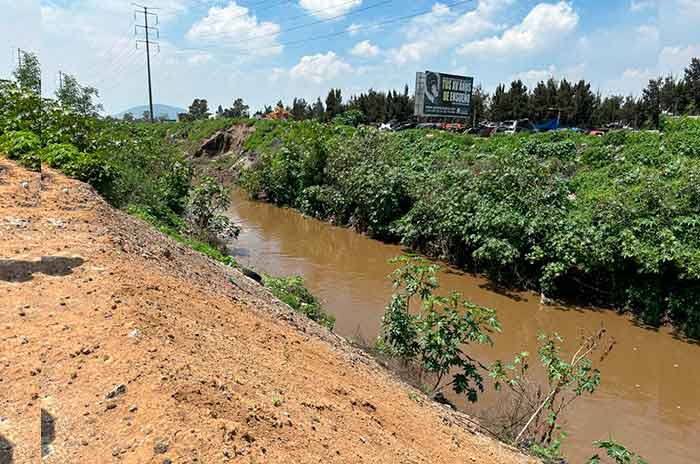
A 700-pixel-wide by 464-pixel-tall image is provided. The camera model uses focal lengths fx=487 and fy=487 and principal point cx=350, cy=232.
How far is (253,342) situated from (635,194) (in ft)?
35.4

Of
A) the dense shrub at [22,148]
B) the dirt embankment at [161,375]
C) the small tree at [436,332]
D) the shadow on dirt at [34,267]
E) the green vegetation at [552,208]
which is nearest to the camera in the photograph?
the dirt embankment at [161,375]

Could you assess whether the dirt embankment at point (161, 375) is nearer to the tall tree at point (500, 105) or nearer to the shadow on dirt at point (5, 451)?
the shadow on dirt at point (5, 451)

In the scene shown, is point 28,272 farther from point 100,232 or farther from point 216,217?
point 216,217

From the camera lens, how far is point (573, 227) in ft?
40.1

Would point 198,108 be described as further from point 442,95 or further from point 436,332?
point 436,332

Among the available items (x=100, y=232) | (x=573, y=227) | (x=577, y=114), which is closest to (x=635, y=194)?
(x=573, y=227)

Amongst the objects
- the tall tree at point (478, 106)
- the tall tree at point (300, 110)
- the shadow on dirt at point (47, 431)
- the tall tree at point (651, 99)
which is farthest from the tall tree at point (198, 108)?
the shadow on dirt at point (47, 431)

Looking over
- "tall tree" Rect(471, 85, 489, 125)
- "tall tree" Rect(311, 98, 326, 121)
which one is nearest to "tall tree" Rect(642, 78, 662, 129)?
"tall tree" Rect(471, 85, 489, 125)

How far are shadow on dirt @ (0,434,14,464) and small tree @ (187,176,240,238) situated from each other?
12726mm

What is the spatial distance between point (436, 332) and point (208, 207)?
1098 centimetres

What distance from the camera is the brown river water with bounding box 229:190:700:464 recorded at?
7281 mm

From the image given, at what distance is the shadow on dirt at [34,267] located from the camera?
446cm

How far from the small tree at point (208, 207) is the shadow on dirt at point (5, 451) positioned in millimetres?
12726

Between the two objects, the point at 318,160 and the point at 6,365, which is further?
the point at 318,160
